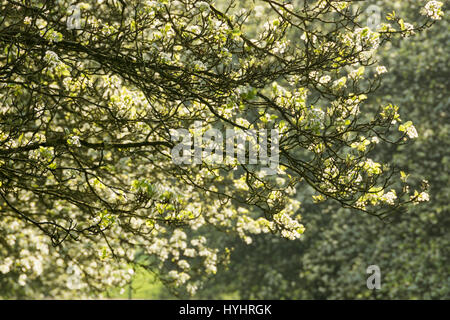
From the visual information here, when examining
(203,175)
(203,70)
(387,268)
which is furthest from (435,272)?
(203,70)

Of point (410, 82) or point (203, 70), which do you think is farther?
point (410, 82)

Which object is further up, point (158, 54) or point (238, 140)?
point (158, 54)

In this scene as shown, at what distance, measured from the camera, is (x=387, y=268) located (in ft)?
47.3

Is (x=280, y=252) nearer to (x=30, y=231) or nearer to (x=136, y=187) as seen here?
(x=30, y=231)

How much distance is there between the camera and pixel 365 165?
574 centimetres

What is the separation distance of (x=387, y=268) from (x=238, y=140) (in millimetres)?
9908

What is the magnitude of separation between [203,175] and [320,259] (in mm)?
9384
